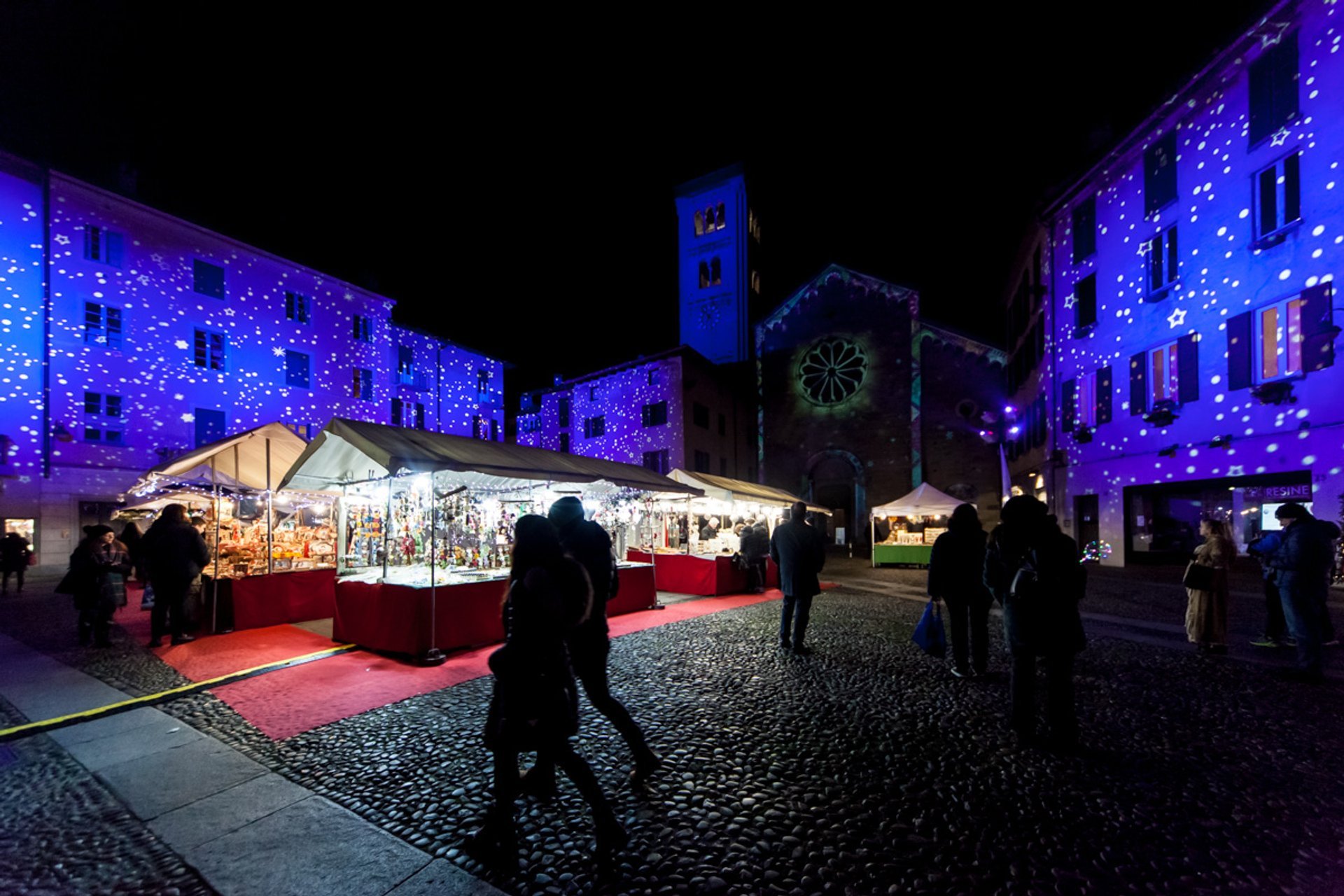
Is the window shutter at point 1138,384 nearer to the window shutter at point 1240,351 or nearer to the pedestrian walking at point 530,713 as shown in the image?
the window shutter at point 1240,351

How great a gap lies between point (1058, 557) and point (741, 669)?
3.35 meters

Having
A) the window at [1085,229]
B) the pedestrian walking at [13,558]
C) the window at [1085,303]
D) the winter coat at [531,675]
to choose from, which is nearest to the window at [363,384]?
the pedestrian walking at [13,558]

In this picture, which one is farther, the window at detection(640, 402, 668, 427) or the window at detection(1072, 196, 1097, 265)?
the window at detection(640, 402, 668, 427)

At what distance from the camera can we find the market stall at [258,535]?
8.42 meters

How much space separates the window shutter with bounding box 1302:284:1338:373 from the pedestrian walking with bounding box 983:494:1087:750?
11.9 m

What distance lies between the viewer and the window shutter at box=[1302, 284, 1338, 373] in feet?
35.6

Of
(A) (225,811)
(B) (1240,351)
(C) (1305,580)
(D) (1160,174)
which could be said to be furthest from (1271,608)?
(D) (1160,174)

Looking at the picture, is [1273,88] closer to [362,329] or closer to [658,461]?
[658,461]

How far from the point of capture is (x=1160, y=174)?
14.8m

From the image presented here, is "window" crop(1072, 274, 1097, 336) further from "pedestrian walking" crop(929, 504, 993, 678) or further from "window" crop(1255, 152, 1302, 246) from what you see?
→ "pedestrian walking" crop(929, 504, 993, 678)

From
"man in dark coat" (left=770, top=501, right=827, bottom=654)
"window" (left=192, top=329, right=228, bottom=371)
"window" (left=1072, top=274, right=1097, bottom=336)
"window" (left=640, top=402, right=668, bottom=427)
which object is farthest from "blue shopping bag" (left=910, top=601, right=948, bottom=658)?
"window" (left=192, top=329, right=228, bottom=371)

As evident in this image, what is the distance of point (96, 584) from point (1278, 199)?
72.0 ft

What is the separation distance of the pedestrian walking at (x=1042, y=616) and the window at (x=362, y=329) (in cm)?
2821

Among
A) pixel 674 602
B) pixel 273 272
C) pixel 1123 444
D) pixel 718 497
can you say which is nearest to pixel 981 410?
pixel 1123 444
